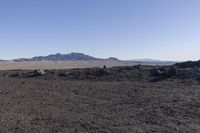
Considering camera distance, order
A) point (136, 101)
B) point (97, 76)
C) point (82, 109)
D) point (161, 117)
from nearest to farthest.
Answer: point (161, 117), point (82, 109), point (136, 101), point (97, 76)

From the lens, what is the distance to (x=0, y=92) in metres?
24.6

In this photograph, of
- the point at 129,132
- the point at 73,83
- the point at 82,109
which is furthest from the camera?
the point at 73,83

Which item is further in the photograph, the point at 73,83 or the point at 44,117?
the point at 73,83

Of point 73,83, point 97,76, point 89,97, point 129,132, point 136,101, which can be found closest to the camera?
point 129,132

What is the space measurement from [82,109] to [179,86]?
29.8ft

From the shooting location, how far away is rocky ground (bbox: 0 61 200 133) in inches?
581

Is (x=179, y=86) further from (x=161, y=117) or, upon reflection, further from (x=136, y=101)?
(x=161, y=117)

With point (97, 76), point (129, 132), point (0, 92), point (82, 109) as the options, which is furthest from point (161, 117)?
point (97, 76)

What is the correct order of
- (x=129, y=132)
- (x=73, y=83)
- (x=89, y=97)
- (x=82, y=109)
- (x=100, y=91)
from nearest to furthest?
(x=129, y=132) < (x=82, y=109) < (x=89, y=97) < (x=100, y=91) < (x=73, y=83)

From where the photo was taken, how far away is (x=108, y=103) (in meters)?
19.7

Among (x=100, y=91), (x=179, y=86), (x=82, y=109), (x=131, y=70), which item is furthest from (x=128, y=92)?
(x=131, y=70)

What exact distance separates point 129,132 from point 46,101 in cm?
784

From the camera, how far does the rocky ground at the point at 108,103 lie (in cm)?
1477

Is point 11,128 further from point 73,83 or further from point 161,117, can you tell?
point 73,83
